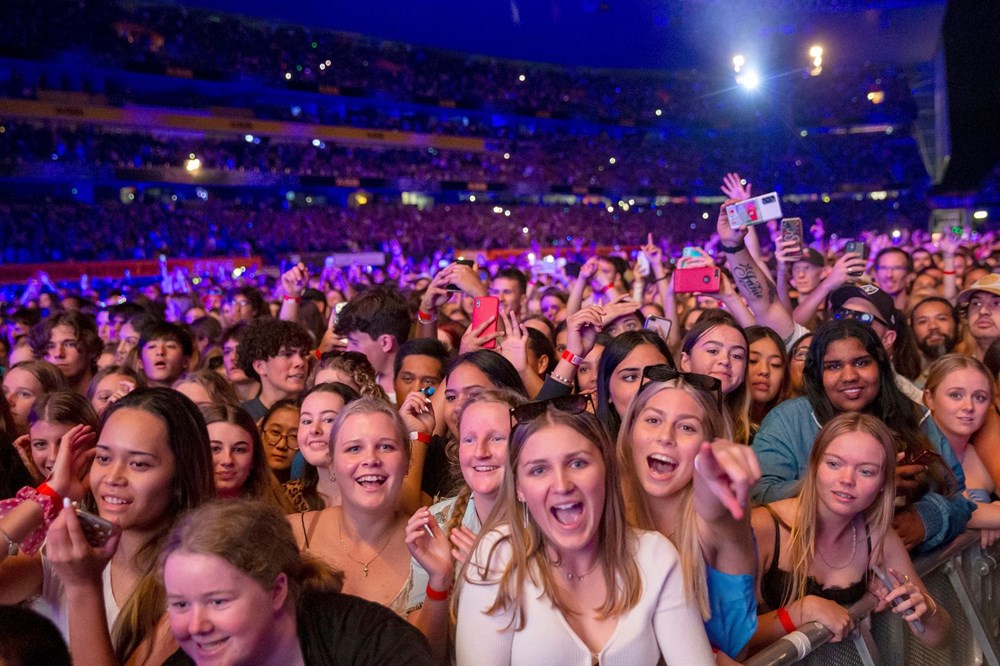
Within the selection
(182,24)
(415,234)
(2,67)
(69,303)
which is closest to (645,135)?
(415,234)

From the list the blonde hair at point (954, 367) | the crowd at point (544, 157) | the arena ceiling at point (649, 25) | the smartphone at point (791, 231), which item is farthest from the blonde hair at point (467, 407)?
the crowd at point (544, 157)

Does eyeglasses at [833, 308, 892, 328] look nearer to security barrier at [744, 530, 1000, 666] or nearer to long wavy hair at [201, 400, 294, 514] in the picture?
security barrier at [744, 530, 1000, 666]

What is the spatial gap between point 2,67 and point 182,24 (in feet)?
20.5

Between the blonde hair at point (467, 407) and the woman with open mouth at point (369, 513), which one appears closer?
the woman with open mouth at point (369, 513)

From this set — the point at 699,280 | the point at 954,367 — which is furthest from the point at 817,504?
the point at 699,280

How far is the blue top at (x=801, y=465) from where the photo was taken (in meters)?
3.59

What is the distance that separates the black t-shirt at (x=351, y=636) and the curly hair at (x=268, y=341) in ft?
10.1

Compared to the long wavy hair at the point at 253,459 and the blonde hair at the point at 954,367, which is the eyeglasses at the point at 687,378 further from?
the blonde hair at the point at 954,367

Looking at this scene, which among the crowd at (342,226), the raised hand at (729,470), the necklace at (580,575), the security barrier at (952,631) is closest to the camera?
the raised hand at (729,470)

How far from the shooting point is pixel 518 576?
94.4 inches

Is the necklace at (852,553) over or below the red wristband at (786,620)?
over

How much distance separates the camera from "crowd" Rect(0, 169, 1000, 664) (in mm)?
2291

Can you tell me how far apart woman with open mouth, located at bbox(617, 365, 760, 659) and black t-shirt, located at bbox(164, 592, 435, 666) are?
73 centimetres

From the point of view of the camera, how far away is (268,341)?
5270 mm
